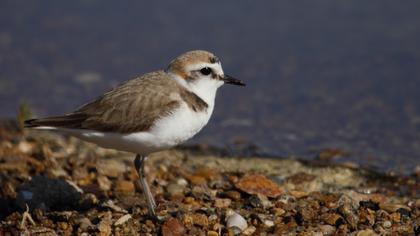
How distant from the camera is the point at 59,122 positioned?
19.0ft

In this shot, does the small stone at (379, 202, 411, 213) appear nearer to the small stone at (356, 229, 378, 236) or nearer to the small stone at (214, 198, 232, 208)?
the small stone at (356, 229, 378, 236)

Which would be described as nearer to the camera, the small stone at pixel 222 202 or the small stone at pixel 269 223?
the small stone at pixel 269 223

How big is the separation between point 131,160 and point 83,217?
6.79ft

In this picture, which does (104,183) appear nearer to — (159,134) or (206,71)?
(159,134)

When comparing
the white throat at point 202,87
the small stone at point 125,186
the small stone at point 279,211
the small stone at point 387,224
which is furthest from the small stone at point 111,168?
the small stone at point 387,224

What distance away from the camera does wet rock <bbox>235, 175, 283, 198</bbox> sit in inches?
247

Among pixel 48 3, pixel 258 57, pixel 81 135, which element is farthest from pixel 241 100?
pixel 48 3

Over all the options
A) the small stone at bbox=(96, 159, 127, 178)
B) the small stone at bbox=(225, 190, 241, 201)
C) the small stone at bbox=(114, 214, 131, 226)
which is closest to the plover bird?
the small stone at bbox=(114, 214, 131, 226)

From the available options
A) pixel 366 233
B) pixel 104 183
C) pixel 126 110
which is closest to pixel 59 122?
pixel 126 110

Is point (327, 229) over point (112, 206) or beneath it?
beneath

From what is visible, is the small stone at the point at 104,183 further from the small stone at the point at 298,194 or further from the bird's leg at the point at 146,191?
the small stone at the point at 298,194

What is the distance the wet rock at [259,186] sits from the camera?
20.6 ft

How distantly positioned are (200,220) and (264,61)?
21.5ft

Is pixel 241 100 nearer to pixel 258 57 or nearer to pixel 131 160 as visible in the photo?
pixel 258 57
